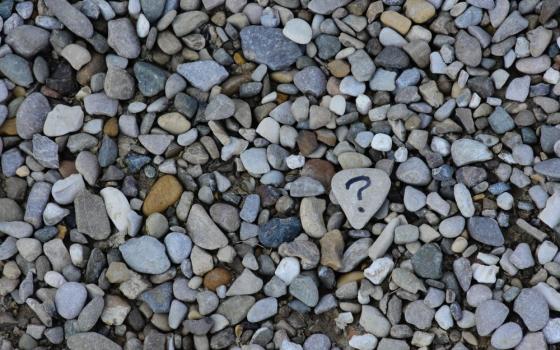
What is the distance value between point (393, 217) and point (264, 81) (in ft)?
1.84

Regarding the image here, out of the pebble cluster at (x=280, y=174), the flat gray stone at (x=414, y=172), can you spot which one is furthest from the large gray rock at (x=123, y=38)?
the flat gray stone at (x=414, y=172)

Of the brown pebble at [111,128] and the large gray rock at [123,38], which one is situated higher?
the large gray rock at [123,38]

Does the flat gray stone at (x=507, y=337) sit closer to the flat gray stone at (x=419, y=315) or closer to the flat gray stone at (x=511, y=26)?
the flat gray stone at (x=419, y=315)

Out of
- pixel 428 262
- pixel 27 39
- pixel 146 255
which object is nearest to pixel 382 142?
pixel 428 262

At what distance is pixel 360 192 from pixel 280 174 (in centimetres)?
25

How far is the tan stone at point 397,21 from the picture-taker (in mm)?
2266

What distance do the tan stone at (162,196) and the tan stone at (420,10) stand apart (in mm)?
858

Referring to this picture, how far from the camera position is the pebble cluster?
2078 millimetres

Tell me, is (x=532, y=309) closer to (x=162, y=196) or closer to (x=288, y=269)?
(x=288, y=269)

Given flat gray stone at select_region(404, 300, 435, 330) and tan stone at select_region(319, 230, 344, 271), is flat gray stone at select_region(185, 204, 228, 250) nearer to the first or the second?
tan stone at select_region(319, 230, 344, 271)

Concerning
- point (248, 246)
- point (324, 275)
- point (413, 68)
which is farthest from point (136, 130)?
point (413, 68)

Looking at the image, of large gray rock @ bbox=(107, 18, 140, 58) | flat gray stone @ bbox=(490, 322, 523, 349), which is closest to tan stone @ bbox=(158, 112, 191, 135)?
large gray rock @ bbox=(107, 18, 140, 58)

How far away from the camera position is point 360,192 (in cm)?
213

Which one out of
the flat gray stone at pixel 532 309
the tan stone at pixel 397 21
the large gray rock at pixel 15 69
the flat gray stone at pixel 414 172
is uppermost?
the tan stone at pixel 397 21
